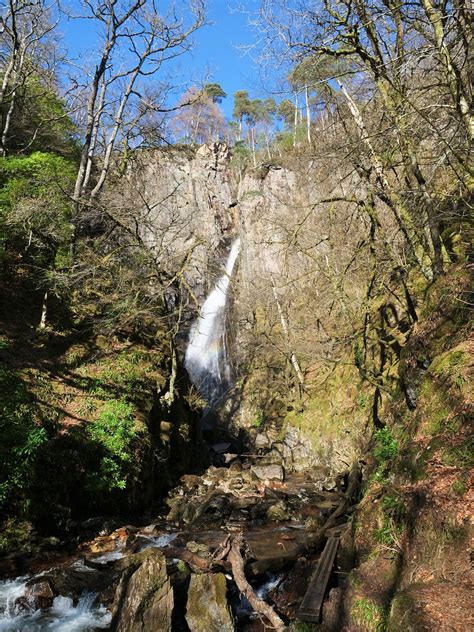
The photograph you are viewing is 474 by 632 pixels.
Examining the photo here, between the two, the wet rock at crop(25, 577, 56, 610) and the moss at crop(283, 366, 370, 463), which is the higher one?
the wet rock at crop(25, 577, 56, 610)

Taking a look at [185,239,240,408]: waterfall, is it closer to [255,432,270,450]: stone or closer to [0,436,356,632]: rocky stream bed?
[255,432,270,450]: stone

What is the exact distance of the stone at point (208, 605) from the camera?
5.05 m

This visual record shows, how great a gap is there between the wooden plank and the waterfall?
1666 cm

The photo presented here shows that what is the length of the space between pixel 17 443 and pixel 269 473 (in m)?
8.68

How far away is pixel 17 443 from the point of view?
24.8 ft

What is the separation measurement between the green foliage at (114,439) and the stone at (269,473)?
5.64 meters

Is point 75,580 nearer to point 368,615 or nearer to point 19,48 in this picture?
point 368,615

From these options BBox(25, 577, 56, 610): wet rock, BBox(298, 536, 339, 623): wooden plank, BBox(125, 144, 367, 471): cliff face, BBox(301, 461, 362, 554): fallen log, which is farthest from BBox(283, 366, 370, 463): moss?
BBox(25, 577, 56, 610): wet rock

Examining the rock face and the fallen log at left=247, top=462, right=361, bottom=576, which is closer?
the rock face

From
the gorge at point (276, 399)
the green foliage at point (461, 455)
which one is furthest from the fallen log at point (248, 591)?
the green foliage at point (461, 455)

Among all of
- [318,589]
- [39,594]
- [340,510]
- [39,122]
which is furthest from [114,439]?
[39,122]

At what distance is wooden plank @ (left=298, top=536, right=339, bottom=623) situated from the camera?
476 centimetres

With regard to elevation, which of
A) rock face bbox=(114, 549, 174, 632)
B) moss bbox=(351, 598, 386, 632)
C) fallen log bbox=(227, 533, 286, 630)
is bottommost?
fallen log bbox=(227, 533, 286, 630)

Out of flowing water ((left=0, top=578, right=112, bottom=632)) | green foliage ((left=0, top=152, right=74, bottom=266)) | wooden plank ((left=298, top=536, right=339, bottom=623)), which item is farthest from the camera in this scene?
green foliage ((left=0, top=152, right=74, bottom=266))
